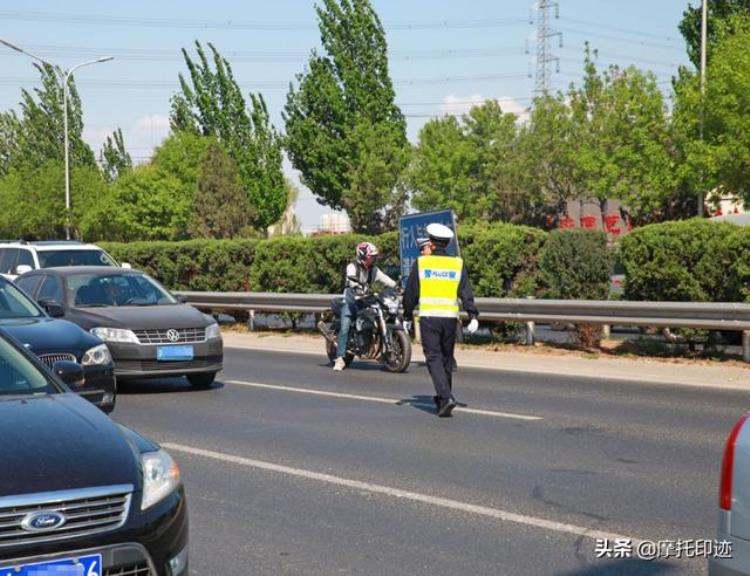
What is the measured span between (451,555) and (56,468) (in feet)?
7.83

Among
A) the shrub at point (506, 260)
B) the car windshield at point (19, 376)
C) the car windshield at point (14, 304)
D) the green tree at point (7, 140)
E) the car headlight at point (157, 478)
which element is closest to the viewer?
the car headlight at point (157, 478)

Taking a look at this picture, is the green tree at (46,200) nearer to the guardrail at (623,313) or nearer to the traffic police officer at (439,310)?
the guardrail at (623,313)

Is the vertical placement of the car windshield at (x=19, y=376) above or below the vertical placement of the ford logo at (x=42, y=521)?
above

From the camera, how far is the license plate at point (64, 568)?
182 inches

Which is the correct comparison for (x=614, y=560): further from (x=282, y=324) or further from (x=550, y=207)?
(x=550, y=207)

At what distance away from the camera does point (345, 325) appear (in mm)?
16797

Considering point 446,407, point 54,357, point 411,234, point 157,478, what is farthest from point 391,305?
point 157,478

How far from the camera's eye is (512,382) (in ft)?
49.1

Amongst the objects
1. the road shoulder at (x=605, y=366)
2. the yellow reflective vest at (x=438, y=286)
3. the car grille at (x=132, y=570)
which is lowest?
the road shoulder at (x=605, y=366)

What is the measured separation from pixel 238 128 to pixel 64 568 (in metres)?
70.3

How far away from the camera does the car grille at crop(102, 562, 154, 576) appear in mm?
4852

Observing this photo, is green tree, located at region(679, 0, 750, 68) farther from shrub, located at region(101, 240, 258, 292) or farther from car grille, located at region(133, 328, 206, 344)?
A: car grille, located at region(133, 328, 206, 344)

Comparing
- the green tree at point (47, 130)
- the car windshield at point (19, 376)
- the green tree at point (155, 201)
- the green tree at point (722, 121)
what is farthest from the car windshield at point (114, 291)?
the green tree at point (47, 130)

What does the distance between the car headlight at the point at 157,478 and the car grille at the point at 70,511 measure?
130 mm
